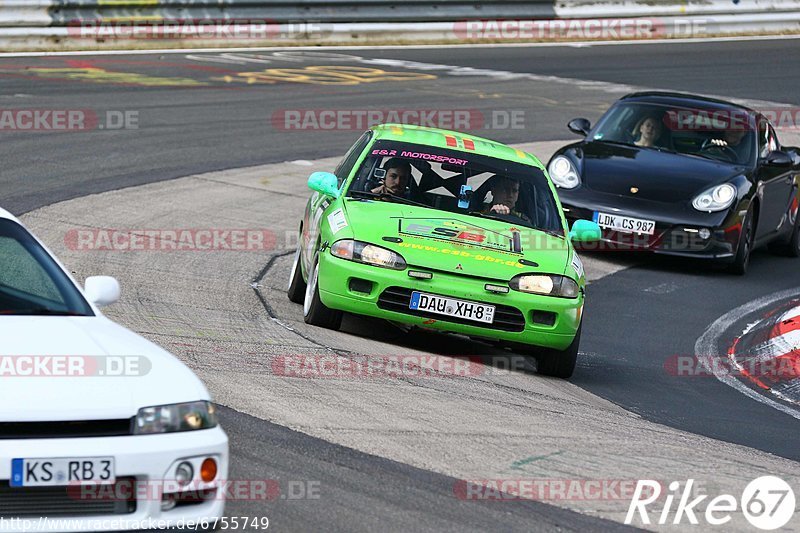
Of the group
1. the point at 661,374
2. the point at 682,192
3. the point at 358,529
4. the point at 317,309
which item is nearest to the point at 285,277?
the point at 317,309

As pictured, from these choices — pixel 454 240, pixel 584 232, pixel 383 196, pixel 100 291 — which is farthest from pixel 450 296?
pixel 100 291

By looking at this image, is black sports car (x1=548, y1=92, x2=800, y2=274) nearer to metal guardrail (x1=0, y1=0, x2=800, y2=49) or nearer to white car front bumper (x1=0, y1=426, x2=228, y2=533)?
white car front bumper (x1=0, y1=426, x2=228, y2=533)

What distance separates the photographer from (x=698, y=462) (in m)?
6.70

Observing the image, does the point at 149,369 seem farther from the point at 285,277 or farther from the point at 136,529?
the point at 285,277

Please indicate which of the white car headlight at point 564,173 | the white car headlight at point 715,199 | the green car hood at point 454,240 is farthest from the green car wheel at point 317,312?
the white car headlight at point 715,199

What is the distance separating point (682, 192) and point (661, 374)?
411 cm

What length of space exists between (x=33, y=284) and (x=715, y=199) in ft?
28.5

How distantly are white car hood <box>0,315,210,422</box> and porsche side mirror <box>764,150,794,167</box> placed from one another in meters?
→ 9.90

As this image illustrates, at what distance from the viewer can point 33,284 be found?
232 inches

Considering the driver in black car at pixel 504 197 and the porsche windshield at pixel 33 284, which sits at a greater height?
the porsche windshield at pixel 33 284

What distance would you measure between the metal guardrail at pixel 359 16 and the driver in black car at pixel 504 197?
1343 centimetres

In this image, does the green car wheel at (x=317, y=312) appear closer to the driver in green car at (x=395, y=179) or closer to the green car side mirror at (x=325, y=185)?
the green car side mirror at (x=325, y=185)

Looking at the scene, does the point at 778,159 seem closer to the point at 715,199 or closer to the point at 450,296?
the point at 715,199

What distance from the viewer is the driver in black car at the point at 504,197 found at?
960 cm
